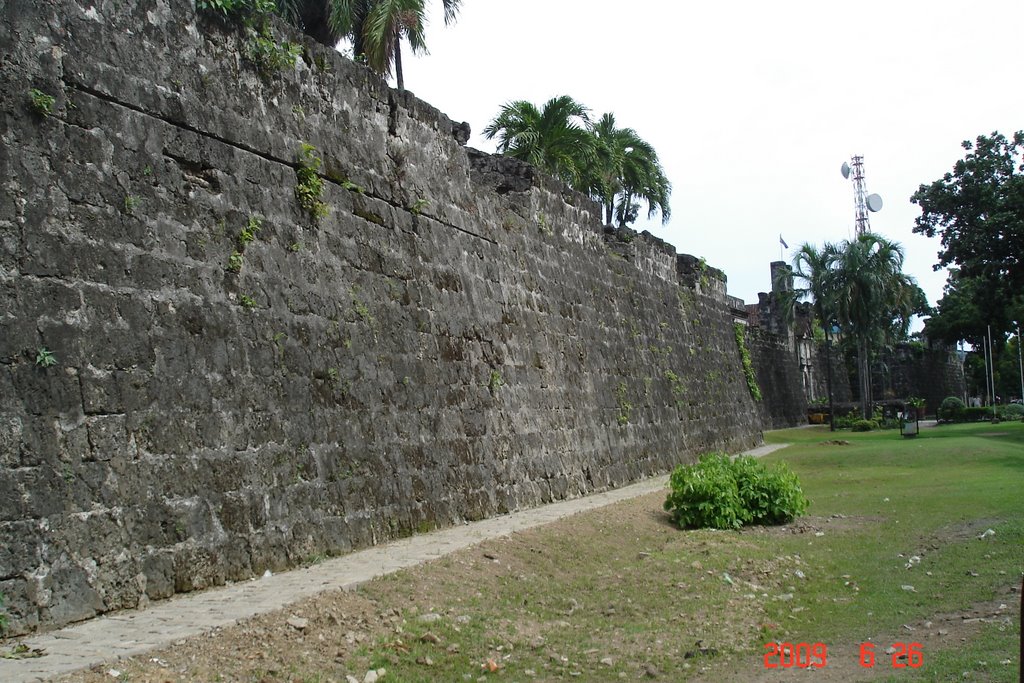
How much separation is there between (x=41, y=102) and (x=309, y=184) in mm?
2813

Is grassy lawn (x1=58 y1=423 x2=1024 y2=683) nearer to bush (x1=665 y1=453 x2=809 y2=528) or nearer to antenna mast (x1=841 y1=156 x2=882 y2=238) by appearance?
bush (x1=665 y1=453 x2=809 y2=528)

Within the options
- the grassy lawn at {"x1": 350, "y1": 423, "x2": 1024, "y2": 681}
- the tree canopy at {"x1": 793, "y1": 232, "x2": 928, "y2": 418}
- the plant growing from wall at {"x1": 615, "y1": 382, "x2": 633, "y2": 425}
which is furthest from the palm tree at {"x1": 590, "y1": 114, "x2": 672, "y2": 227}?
the grassy lawn at {"x1": 350, "y1": 423, "x2": 1024, "y2": 681}

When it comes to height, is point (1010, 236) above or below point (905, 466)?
above

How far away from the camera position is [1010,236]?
27.5m

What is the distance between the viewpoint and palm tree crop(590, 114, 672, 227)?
104 feet

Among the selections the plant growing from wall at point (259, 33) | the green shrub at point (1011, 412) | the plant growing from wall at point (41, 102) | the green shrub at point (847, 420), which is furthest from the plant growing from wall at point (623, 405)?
the green shrub at point (1011, 412)

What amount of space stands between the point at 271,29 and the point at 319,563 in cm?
456

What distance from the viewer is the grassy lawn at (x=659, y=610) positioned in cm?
536

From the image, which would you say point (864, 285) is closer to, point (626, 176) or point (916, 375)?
point (626, 176)

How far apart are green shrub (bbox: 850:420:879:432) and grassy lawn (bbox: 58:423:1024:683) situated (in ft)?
81.9

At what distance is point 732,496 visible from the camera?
10.9 m

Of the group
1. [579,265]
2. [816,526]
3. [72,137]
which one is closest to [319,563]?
[72,137]

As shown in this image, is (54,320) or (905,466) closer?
(54,320)

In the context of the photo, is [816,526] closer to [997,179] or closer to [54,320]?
[54,320]
